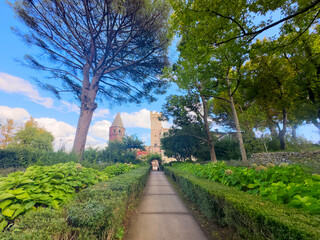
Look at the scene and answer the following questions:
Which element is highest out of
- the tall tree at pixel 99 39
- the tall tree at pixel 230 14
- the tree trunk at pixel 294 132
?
the tall tree at pixel 99 39

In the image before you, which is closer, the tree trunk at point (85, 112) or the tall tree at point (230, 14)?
the tall tree at point (230, 14)

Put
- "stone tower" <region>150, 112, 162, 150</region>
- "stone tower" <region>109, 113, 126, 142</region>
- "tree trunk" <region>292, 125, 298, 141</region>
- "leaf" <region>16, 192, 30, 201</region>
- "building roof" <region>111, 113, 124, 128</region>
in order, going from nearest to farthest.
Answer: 1. "leaf" <region>16, 192, 30, 201</region>
2. "tree trunk" <region>292, 125, 298, 141</region>
3. "stone tower" <region>109, 113, 126, 142</region>
4. "building roof" <region>111, 113, 124, 128</region>
5. "stone tower" <region>150, 112, 162, 150</region>

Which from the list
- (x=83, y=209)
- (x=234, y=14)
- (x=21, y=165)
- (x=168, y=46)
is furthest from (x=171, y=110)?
(x=83, y=209)

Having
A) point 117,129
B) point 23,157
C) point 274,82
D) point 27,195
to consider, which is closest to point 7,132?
point 117,129

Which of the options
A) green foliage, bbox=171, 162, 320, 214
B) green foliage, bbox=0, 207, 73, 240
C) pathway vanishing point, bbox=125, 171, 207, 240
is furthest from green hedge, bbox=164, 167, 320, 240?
green foliage, bbox=0, 207, 73, 240

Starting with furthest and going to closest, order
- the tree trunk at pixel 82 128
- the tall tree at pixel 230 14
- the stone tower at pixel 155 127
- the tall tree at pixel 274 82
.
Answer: the stone tower at pixel 155 127
the tall tree at pixel 274 82
the tree trunk at pixel 82 128
the tall tree at pixel 230 14

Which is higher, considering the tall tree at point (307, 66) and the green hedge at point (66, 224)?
the tall tree at point (307, 66)

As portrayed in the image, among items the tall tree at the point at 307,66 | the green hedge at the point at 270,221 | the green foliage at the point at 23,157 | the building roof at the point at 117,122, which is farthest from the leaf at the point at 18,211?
the building roof at the point at 117,122

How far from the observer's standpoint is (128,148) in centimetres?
1831

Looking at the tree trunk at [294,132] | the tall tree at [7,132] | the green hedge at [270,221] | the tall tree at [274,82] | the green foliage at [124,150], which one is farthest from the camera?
the tall tree at [7,132]

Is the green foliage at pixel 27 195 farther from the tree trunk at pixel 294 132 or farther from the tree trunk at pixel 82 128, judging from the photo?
the tree trunk at pixel 294 132

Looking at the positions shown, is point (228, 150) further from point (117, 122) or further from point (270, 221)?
point (117, 122)

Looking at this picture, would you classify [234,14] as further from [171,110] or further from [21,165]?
[21,165]

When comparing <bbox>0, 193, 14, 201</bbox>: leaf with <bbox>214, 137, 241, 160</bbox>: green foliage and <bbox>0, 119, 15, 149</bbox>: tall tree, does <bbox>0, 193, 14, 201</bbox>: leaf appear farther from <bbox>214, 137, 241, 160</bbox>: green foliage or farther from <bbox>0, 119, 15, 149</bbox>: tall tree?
<bbox>0, 119, 15, 149</bbox>: tall tree
